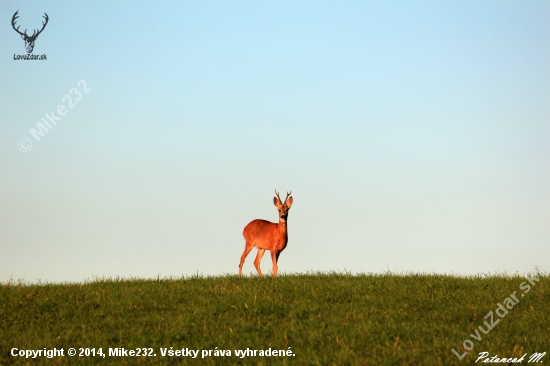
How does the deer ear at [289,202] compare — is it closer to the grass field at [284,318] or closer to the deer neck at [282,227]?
the deer neck at [282,227]

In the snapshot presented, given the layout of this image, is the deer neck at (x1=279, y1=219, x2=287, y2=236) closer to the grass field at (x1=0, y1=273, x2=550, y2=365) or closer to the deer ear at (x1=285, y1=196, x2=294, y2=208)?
the deer ear at (x1=285, y1=196, x2=294, y2=208)

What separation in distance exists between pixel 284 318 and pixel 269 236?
26.8 feet

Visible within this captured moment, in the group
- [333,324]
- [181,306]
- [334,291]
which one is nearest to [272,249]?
[334,291]

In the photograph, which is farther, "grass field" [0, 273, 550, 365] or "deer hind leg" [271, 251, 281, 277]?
"deer hind leg" [271, 251, 281, 277]

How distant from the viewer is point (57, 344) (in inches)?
508

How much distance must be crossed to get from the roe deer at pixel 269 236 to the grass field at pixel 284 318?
2605 millimetres

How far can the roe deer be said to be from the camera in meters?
22.2

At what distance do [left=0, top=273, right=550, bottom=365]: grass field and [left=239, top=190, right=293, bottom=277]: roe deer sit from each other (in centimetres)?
261

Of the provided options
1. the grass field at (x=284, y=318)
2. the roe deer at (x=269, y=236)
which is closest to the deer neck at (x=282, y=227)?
the roe deer at (x=269, y=236)

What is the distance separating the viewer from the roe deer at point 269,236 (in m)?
22.2

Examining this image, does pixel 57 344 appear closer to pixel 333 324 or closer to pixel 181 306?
pixel 181 306

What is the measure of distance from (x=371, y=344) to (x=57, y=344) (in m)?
6.38

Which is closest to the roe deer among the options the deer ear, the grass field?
the deer ear

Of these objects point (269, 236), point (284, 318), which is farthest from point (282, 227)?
point (284, 318)
